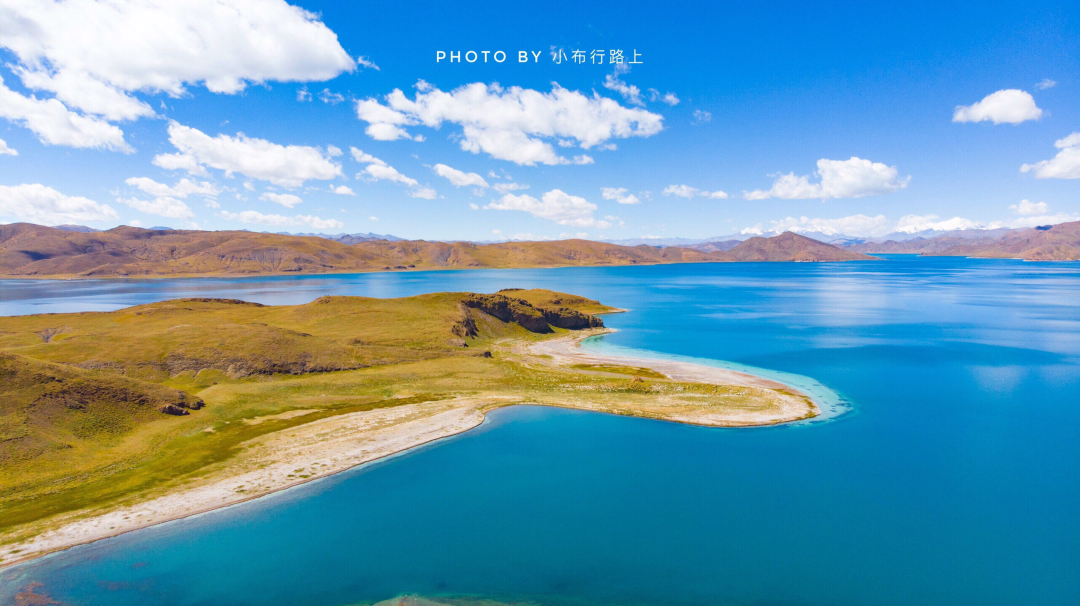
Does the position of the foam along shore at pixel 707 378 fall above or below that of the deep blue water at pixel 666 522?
above

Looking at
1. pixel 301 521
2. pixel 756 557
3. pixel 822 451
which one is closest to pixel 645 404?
pixel 822 451

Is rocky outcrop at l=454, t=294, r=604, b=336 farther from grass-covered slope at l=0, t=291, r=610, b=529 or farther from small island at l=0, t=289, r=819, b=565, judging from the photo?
small island at l=0, t=289, r=819, b=565

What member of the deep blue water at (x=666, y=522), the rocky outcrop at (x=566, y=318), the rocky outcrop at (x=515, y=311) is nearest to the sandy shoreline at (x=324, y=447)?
the deep blue water at (x=666, y=522)

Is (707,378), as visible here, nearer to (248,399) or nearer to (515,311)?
(515,311)

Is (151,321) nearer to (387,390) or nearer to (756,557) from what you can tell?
(387,390)

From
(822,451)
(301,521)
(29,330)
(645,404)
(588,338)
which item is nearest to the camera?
(301,521)

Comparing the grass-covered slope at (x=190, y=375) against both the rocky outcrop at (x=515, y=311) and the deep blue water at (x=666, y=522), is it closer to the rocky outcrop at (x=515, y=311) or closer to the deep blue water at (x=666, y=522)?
the rocky outcrop at (x=515, y=311)

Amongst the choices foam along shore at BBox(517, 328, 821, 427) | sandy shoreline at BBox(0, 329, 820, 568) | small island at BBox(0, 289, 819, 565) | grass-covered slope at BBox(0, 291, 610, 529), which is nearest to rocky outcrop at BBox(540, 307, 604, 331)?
grass-covered slope at BBox(0, 291, 610, 529)
